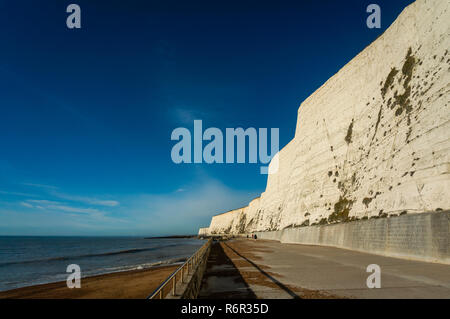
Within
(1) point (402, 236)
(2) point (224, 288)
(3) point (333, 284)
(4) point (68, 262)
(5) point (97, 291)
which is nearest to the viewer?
(3) point (333, 284)

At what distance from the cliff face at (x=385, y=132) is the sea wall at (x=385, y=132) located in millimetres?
60

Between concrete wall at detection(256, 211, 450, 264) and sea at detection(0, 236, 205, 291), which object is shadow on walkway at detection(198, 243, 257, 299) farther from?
sea at detection(0, 236, 205, 291)

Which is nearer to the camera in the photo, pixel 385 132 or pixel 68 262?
pixel 385 132

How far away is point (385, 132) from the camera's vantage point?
2047cm

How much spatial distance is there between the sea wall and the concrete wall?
2.05 feet

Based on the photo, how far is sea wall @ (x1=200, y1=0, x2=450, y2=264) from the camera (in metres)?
14.5

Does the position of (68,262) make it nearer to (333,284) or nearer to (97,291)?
(97,291)

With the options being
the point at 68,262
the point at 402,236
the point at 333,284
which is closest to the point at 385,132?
the point at 402,236

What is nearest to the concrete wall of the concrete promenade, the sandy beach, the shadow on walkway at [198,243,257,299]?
the concrete promenade

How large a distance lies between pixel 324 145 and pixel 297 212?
991 centimetres

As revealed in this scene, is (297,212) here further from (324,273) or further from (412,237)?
(324,273)

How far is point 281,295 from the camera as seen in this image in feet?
22.9

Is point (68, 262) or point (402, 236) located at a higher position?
point (402, 236)

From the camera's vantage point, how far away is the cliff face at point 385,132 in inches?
574
